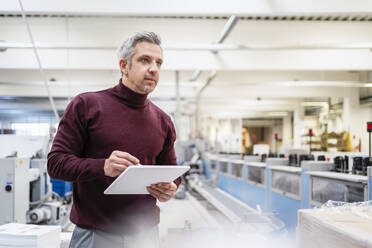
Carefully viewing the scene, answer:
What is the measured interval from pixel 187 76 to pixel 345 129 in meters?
4.25

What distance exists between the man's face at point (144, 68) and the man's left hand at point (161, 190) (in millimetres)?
296

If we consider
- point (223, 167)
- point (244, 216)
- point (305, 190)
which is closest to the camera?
point (244, 216)

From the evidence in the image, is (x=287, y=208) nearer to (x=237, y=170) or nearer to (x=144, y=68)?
(x=237, y=170)

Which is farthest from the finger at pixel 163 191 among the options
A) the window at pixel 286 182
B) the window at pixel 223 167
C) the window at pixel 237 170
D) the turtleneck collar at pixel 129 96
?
the window at pixel 223 167

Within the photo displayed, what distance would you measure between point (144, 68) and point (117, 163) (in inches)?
13.2

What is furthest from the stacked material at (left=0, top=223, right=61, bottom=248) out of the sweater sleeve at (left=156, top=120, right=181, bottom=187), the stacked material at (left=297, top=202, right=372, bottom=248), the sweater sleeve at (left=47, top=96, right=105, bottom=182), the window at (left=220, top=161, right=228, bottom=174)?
the window at (left=220, top=161, right=228, bottom=174)

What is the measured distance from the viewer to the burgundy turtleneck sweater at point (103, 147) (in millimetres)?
983

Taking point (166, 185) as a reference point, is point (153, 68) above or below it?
above

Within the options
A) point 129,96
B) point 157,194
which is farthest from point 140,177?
point 129,96

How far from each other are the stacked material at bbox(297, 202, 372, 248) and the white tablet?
341 millimetres

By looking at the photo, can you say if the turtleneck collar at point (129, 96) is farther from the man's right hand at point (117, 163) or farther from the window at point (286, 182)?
the window at point (286, 182)

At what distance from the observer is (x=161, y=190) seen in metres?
1.01

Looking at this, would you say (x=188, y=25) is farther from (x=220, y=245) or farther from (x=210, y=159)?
(x=210, y=159)

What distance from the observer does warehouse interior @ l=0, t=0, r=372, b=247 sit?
2666 mm
